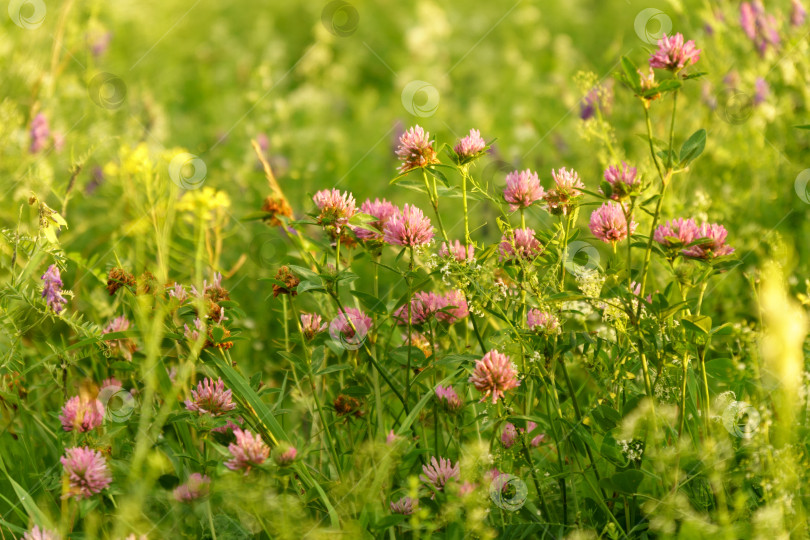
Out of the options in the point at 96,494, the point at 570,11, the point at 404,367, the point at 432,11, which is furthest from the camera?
the point at 570,11

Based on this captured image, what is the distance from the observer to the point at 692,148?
1.08m

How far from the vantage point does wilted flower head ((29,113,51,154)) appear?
2.14m

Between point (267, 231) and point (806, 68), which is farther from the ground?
point (806, 68)

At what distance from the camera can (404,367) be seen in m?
1.34

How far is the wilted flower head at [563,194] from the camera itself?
3.82 feet

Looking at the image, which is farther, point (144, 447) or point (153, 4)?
point (153, 4)

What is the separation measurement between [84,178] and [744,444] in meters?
2.26

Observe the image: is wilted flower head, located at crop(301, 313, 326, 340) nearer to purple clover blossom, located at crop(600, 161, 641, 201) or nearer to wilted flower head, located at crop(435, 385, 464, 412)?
wilted flower head, located at crop(435, 385, 464, 412)

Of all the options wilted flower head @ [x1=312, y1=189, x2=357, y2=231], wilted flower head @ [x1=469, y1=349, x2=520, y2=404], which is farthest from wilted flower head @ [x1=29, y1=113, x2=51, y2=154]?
wilted flower head @ [x1=469, y1=349, x2=520, y2=404]

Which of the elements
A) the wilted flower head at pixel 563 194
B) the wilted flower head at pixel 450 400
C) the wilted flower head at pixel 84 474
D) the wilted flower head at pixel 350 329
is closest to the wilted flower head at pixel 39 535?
the wilted flower head at pixel 84 474

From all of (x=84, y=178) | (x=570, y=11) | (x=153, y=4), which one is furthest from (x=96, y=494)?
(x=570, y=11)

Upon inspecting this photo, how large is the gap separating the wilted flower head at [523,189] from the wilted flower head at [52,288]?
29.8 inches

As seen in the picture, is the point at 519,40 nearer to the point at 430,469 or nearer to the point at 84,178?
the point at 84,178

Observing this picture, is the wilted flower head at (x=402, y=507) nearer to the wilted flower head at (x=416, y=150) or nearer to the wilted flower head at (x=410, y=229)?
the wilted flower head at (x=410, y=229)
